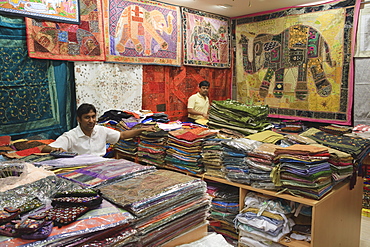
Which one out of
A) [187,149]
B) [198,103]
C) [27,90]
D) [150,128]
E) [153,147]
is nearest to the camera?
[187,149]

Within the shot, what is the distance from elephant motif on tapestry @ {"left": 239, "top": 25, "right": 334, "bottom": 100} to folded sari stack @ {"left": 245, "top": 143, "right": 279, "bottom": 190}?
3.19m

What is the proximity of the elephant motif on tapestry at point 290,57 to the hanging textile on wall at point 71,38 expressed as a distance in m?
3.00

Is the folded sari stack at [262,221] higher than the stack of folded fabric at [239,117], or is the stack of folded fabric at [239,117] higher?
the stack of folded fabric at [239,117]

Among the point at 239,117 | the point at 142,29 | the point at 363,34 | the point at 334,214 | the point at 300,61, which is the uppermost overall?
the point at 142,29

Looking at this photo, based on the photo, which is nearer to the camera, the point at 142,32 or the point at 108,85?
the point at 108,85

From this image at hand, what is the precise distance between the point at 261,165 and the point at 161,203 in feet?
A: 4.33

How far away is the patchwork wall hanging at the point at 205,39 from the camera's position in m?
5.32

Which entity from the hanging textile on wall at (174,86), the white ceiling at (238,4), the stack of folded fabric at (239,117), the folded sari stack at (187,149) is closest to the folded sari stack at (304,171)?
the folded sari stack at (187,149)

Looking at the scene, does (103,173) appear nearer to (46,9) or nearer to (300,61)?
(46,9)

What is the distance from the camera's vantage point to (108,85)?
4.24m

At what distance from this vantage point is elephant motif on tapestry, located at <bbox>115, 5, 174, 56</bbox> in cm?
434

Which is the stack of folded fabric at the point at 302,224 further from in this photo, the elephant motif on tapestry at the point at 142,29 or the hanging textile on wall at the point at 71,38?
the elephant motif on tapestry at the point at 142,29

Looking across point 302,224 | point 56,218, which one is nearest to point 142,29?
point 302,224

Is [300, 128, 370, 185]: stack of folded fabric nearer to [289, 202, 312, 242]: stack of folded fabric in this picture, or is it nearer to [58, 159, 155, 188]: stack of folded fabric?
[289, 202, 312, 242]: stack of folded fabric
